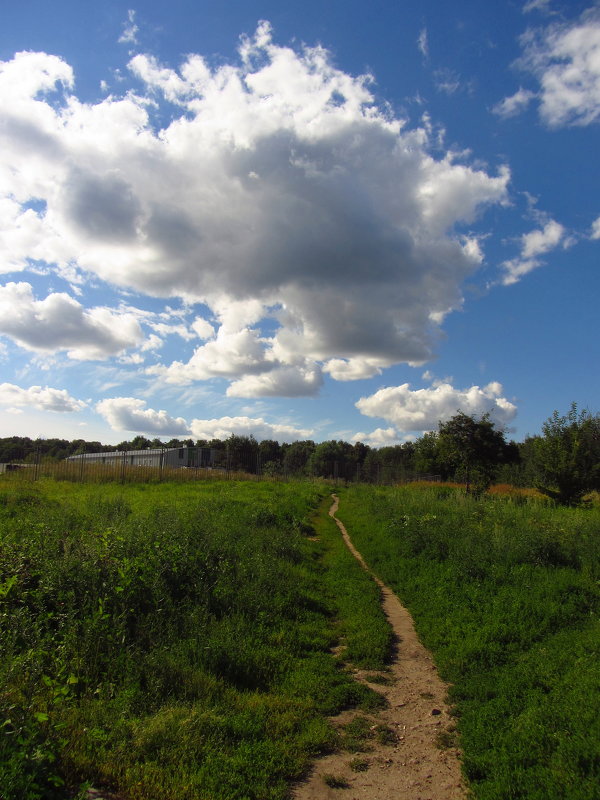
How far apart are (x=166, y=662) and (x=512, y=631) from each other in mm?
4317

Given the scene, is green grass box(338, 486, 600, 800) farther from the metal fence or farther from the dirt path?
the metal fence

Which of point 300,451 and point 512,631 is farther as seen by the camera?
point 300,451

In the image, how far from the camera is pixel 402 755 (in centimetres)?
416

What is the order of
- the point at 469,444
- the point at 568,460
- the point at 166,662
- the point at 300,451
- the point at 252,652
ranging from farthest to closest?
the point at 300,451, the point at 469,444, the point at 568,460, the point at 252,652, the point at 166,662

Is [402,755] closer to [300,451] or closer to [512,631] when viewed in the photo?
[512,631]

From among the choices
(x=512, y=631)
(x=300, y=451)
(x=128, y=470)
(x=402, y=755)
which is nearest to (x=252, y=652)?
(x=402, y=755)

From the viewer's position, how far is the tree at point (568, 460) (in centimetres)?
1923

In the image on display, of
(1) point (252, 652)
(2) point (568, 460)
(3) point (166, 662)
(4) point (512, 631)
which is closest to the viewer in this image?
(3) point (166, 662)

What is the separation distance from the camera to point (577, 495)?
64.0 ft

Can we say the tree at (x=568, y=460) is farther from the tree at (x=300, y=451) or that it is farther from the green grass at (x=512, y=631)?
the tree at (x=300, y=451)

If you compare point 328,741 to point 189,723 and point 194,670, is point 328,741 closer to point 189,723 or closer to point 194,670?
point 189,723

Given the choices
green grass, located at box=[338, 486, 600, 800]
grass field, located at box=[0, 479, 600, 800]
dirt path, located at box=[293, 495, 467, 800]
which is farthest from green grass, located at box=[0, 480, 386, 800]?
green grass, located at box=[338, 486, 600, 800]

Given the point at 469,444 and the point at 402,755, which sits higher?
the point at 469,444

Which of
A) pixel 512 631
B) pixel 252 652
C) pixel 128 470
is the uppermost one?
pixel 128 470
